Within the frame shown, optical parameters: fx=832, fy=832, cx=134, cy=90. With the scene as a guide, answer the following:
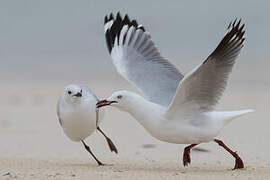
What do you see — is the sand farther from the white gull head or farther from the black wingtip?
the black wingtip

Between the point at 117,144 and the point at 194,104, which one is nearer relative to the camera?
the point at 194,104

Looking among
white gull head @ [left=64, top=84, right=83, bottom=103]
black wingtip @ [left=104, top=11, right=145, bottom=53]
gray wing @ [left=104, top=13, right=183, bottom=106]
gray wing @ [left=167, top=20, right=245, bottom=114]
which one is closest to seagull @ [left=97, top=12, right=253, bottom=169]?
gray wing @ [left=167, top=20, right=245, bottom=114]

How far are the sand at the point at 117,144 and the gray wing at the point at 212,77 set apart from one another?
0.71m

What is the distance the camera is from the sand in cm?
816

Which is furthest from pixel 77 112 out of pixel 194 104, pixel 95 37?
pixel 95 37

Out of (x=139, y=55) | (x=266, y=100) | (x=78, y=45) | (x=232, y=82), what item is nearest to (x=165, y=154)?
(x=139, y=55)

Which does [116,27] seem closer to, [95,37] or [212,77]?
[212,77]

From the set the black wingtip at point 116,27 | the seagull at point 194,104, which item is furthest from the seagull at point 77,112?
the black wingtip at point 116,27

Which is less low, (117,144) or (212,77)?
(212,77)

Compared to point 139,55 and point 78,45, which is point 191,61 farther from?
point 139,55

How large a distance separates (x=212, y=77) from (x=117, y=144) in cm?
498

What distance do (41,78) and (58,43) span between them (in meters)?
5.56

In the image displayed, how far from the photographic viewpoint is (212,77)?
26.8 feet

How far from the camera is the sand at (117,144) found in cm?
816
